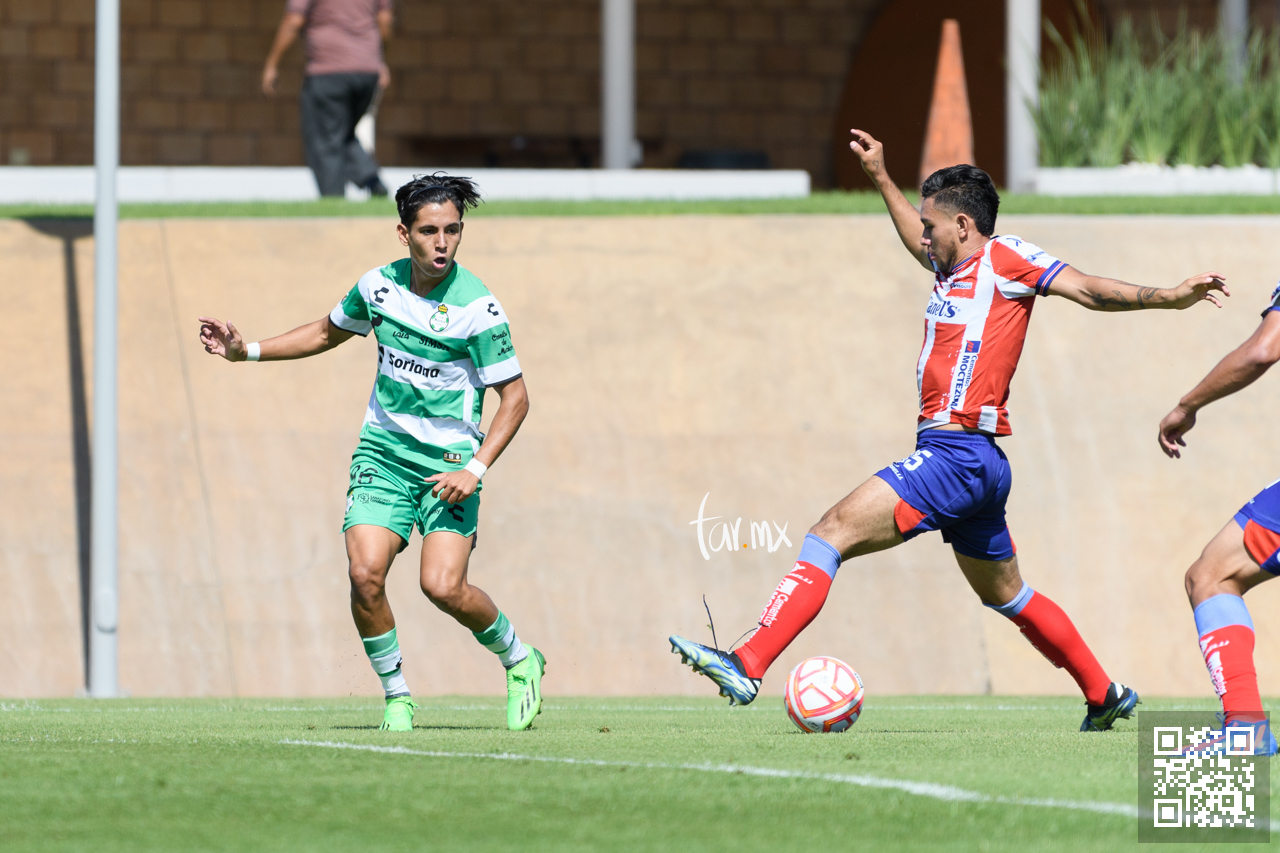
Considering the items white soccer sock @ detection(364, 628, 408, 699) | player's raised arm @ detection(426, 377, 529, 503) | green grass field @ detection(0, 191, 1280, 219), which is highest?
green grass field @ detection(0, 191, 1280, 219)

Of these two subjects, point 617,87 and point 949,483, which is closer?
point 949,483

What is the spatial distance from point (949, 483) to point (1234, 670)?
131cm

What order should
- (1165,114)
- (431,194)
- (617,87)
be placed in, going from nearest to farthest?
(431,194) < (1165,114) < (617,87)

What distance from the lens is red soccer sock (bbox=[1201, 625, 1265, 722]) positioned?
525 centimetres

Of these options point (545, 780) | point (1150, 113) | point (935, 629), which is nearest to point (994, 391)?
point (545, 780)

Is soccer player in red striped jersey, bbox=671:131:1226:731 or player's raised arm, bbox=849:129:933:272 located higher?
player's raised arm, bbox=849:129:933:272

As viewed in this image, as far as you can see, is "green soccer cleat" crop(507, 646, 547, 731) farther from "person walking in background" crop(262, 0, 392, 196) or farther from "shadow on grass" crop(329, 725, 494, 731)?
"person walking in background" crop(262, 0, 392, 196)

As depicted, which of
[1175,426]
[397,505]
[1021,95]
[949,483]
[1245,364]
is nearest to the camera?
[1245,364]

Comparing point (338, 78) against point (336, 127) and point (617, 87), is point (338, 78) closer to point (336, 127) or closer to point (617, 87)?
point (336, 127)

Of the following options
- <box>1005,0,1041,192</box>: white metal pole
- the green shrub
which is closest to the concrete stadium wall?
the green shrub

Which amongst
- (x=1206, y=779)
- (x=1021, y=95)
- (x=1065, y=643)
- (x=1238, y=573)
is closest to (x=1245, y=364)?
(x=1238, y=573)

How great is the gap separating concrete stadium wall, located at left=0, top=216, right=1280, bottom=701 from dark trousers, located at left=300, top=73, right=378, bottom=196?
3.34ft

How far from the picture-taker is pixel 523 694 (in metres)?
6.79

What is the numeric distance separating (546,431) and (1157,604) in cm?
409
